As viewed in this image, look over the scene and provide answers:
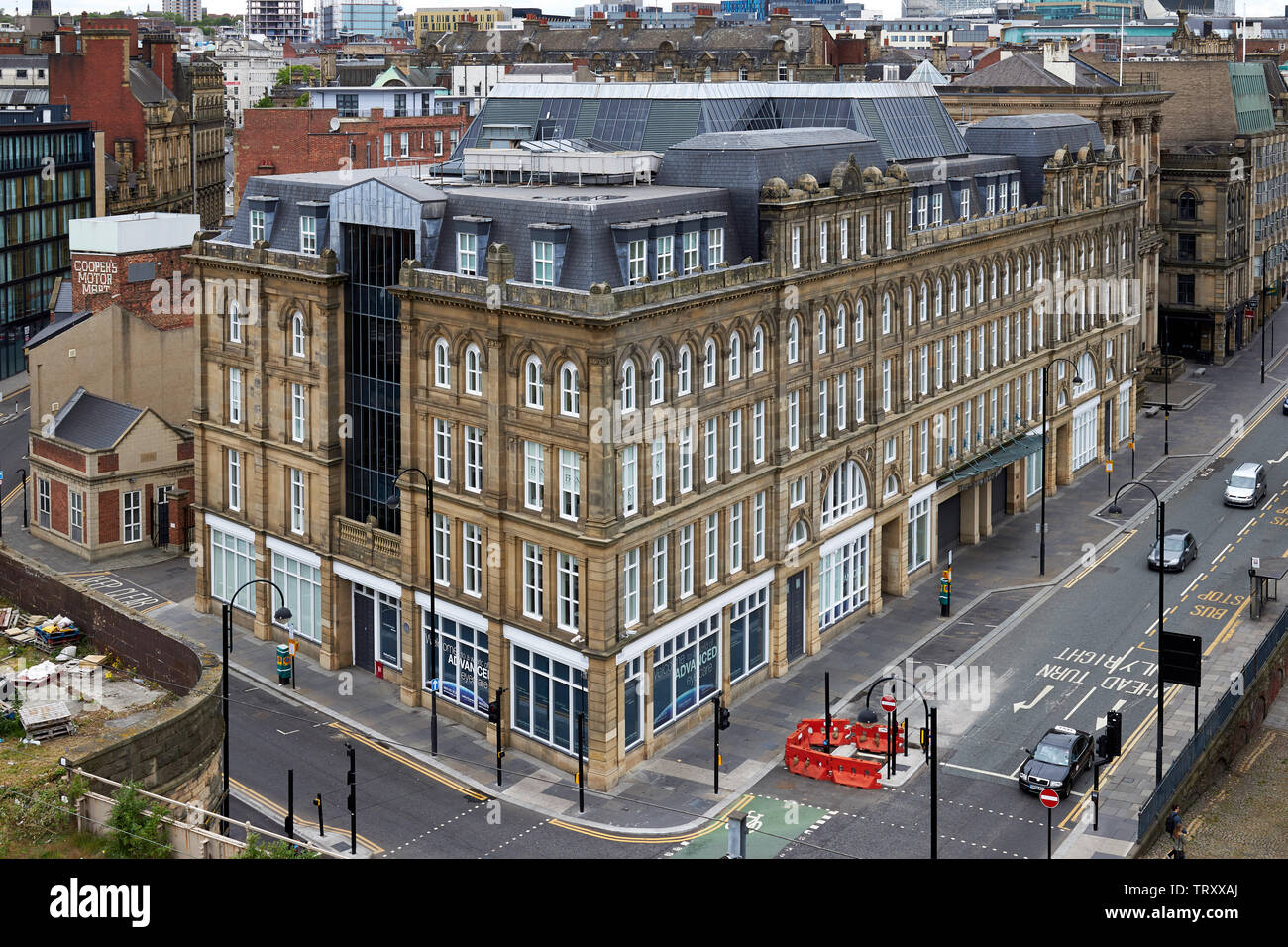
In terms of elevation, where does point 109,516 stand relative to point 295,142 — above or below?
below

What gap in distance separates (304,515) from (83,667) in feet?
42.6

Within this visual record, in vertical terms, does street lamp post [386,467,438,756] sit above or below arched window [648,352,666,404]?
below

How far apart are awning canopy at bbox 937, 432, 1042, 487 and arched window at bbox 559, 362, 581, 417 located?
28.4 m

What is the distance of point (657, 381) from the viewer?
56656 mm

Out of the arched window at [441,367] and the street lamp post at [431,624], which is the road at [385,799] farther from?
the arched window at [441,367]

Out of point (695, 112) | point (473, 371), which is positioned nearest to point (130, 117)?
point (695, 112)

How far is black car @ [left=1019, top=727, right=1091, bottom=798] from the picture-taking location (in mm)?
54438

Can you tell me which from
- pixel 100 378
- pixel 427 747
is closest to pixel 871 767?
pixel 427 747

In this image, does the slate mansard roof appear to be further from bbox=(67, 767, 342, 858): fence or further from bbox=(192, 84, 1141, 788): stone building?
bbox=(67, 767, 342, 858): fence

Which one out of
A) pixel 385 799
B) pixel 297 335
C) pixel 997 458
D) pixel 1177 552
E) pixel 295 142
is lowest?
pixel 385 799

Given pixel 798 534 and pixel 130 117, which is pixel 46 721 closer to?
pixel 798 534

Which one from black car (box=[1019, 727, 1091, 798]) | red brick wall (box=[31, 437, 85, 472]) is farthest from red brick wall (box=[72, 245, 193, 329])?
black car (box=[1019, 727, 1091, 798])

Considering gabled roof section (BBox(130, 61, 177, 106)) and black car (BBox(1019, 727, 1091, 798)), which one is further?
gabled roof section (BBox(130, 61, 177, 106))

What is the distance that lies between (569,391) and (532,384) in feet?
6.24
